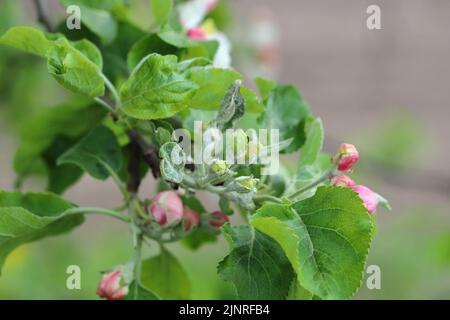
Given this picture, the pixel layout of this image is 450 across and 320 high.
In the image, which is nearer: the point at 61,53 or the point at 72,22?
the point at 61,53

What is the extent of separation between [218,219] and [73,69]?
0.20 metres

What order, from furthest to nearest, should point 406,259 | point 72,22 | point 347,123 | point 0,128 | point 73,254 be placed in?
point 347,123 < point 406,259 < point 73,254 < point 0,128 < point 72,22

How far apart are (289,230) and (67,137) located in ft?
1.24

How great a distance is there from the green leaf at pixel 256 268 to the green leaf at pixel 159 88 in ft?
0.36

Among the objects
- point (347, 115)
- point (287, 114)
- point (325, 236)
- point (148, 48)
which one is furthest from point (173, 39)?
point (347, 115)

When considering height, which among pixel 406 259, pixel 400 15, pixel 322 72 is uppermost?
pixel 400 15

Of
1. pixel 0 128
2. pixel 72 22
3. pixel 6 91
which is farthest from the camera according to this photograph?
pixel 0 128

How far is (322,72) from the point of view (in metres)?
3.56

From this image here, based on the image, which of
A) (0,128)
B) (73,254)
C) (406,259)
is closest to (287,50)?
(406,259)

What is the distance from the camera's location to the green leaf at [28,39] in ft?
2.24

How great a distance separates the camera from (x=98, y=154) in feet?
2.66

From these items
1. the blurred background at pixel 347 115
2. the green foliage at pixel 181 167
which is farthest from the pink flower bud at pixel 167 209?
the blurred background at pixel 347 115

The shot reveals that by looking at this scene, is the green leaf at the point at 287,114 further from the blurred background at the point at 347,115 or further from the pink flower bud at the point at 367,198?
the blurred background at the point at 347,115

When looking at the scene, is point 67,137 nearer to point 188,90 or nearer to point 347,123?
point 188,90
